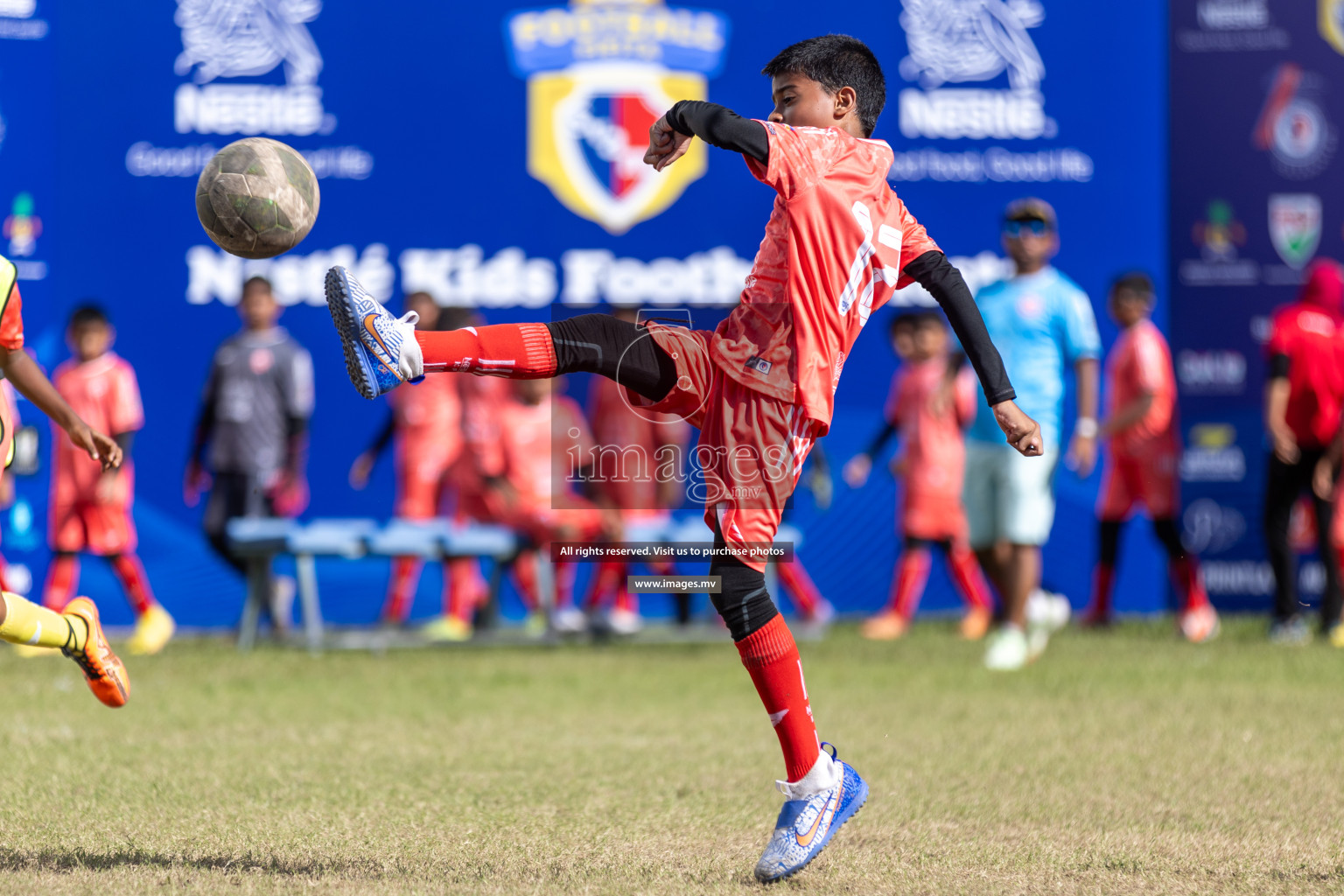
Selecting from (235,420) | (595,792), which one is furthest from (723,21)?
(595,792)

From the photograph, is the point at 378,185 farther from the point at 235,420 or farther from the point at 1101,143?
the point at 1101,143

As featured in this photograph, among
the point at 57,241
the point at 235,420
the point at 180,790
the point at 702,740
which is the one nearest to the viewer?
the point at 180,790

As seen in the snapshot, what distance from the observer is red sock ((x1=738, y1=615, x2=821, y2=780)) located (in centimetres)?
410

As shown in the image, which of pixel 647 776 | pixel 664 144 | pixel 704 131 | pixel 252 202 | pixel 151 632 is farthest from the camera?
pixel 151 632

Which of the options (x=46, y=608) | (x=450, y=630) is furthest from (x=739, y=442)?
(x=450, y=630)

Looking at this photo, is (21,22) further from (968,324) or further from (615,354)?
(968,324)

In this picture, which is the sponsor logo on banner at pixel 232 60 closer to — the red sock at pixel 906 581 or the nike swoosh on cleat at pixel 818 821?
the red sock at pixel 906 581

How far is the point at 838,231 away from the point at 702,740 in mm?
3057

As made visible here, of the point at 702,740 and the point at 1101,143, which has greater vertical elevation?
the point at 1101,143

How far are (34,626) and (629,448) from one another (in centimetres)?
694

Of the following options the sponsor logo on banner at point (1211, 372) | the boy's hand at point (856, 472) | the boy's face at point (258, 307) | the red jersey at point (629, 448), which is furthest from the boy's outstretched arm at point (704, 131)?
the sponsor logo on banner at point (1211, 372)

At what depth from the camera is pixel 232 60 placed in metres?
11.8

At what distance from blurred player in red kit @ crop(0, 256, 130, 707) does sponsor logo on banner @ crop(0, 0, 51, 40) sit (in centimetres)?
812

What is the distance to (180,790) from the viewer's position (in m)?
5.16
